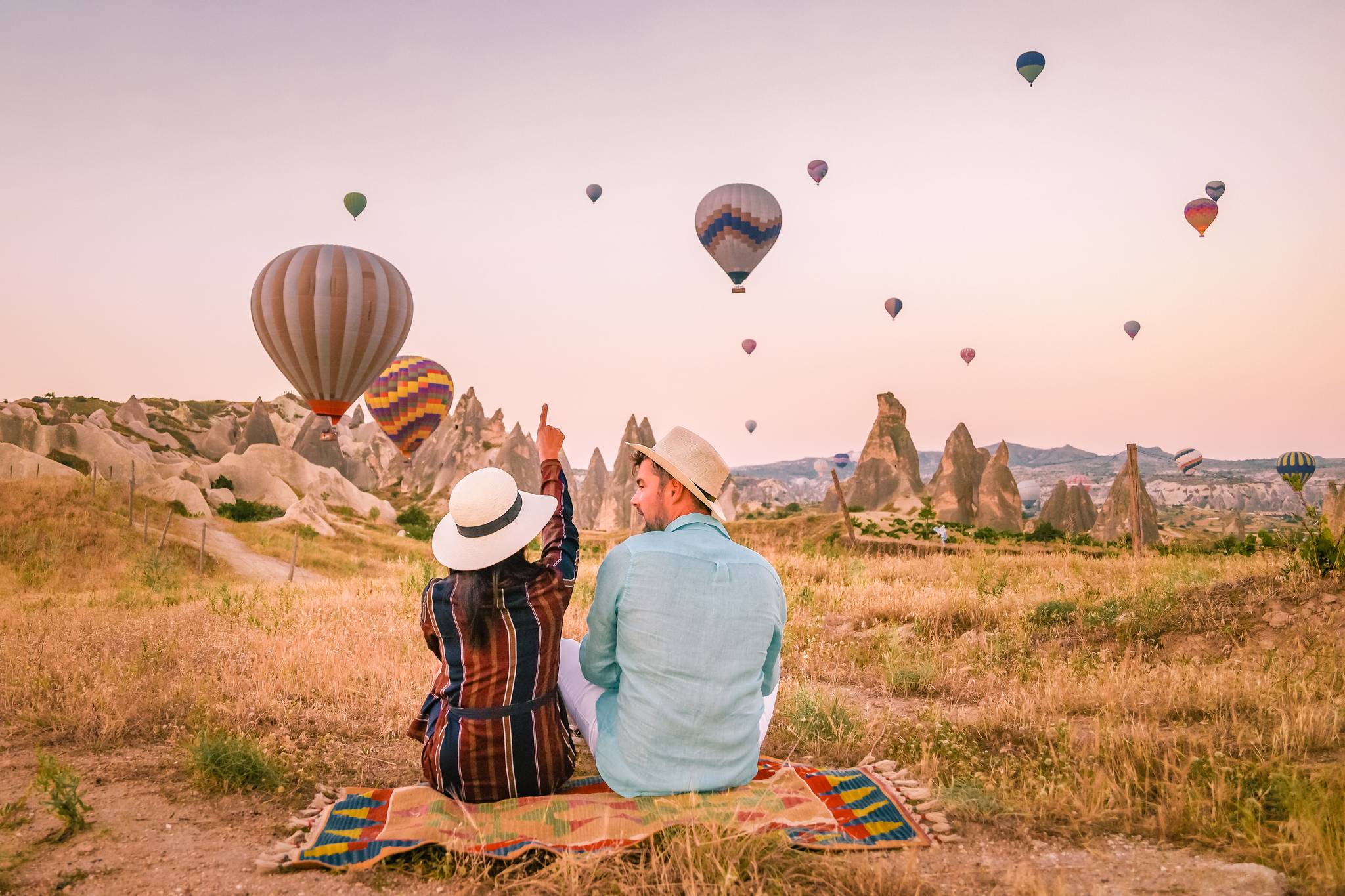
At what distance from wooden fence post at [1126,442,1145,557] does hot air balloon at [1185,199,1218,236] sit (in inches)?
803

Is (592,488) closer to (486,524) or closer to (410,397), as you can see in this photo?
(410,397)

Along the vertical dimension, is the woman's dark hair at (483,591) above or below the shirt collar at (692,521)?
below

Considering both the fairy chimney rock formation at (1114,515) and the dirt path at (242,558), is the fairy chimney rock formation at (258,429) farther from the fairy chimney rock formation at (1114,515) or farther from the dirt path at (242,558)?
the fairy chimney rock formation at (1114,515)

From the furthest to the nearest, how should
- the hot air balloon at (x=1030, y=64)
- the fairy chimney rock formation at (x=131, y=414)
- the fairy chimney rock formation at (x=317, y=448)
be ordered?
the fairy chimney rock formation at (x=317, y=448), the fairy chimney rock formation at (x=131, y=414), the hot air balloon at (x=1030, y=64)

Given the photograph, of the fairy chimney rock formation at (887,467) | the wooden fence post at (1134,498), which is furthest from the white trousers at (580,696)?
the fairy chimney rock formation at (887,467)

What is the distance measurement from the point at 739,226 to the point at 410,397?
37.3ft

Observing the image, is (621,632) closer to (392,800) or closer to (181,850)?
(392,800)

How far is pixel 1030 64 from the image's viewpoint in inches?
1176

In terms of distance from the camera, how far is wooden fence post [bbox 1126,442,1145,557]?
Result: 17750 mm

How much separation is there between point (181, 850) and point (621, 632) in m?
2.43

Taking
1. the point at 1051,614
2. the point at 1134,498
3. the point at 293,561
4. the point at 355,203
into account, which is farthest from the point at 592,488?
the point at 1051,614

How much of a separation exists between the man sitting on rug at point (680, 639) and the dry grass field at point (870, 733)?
1.30ft

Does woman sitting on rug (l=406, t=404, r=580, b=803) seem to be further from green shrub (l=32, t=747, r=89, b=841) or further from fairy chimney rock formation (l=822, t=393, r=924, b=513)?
fairy chimney rock formation (l=822, t=393, r=924, b=513)

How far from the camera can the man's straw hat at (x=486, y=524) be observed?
3.88m
